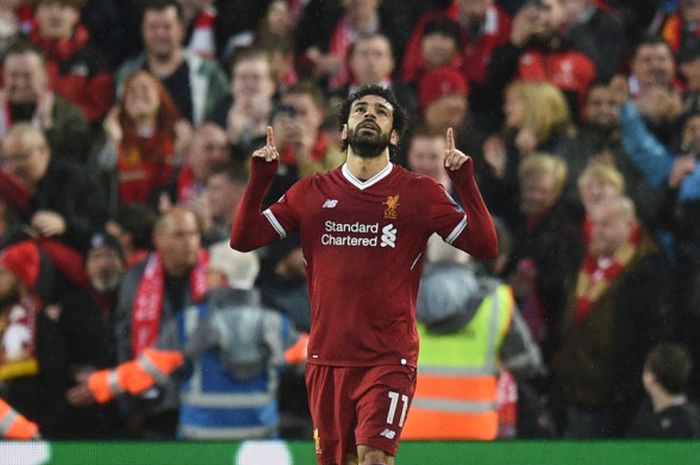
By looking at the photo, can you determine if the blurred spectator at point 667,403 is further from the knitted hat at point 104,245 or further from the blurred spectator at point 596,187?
the knitted hat at point 104,245

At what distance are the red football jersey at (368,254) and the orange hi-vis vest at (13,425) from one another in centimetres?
287

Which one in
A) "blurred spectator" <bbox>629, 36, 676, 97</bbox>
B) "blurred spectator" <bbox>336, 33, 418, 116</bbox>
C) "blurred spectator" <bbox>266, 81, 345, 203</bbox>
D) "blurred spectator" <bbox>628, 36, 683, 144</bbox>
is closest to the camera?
"blurred spectator" <bbox>266, 81, 345, 203</bbox>

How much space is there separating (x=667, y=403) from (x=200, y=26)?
3.89 meters

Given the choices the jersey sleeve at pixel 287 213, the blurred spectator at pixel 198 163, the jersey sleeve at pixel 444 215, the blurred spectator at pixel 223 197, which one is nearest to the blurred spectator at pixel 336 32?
the blurred spectator at pixel 198 163

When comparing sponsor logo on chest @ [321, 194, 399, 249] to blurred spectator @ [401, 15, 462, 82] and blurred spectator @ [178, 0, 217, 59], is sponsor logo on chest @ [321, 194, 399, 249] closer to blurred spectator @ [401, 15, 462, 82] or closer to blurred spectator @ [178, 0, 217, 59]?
blurred spectator @ [401, 15, 462, 82]

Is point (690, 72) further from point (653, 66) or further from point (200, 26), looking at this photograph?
point (200, 26)

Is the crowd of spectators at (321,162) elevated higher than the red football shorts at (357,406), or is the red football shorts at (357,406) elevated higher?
the crowd of spectators at (321,162)

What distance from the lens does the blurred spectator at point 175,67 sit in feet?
29.1

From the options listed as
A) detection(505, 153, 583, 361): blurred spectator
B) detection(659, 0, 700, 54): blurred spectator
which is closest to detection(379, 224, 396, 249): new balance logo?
detection(505, 153, 583, 361): blurred spectator

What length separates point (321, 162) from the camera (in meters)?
8.45

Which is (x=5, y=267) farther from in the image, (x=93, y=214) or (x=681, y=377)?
(x=681, y=377)

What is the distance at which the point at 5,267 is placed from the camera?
7.92 meters

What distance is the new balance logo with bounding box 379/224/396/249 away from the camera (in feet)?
17.7

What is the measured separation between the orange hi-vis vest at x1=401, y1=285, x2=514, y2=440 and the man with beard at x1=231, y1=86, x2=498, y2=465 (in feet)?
6.85
